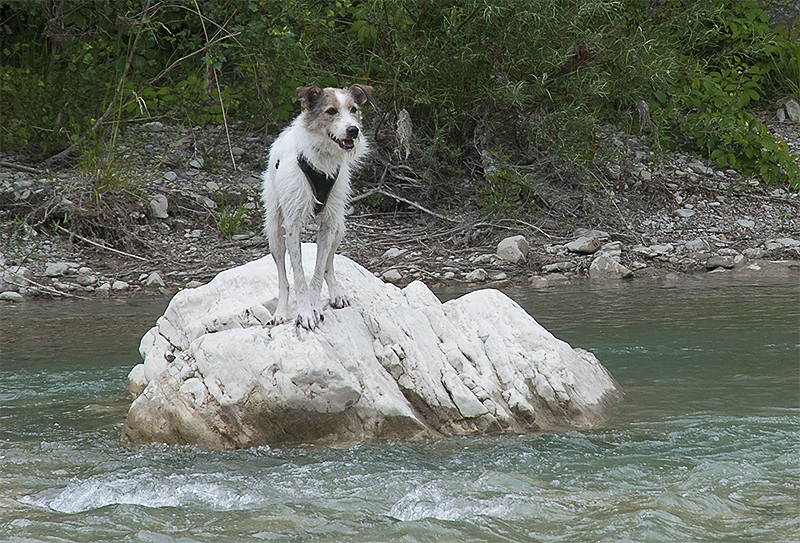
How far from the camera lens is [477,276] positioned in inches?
406

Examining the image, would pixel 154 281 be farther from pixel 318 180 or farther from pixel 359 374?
pixel 359 374

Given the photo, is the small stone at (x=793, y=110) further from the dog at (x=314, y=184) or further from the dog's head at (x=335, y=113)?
the dog's head at (x=335, y=113)

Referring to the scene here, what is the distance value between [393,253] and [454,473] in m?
6.39

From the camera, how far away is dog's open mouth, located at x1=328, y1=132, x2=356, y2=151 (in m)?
5.17

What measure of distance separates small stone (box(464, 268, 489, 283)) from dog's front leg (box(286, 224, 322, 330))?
508 cm

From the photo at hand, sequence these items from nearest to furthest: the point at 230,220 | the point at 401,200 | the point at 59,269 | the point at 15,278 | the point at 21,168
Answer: the point at 15,278
the point at 59,269
the point at 230,220
the point at 401,200
the point at 21,168

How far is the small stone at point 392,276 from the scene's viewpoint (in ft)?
33.4

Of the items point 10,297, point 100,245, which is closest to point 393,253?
point 100,245

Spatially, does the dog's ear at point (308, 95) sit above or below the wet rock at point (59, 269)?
above

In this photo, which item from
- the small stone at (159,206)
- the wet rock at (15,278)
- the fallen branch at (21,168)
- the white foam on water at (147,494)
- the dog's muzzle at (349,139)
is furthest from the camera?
the fallen branch at (21,168)

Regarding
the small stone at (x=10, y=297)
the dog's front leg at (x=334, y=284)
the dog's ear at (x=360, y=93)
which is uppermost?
the dog's ear at (x=360, y=93)

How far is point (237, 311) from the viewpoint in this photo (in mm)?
5879

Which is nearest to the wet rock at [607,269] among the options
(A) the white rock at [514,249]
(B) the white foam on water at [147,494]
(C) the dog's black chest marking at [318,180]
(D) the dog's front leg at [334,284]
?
(A) the white rock at [514,249]

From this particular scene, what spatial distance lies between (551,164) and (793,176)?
3.62 metres
